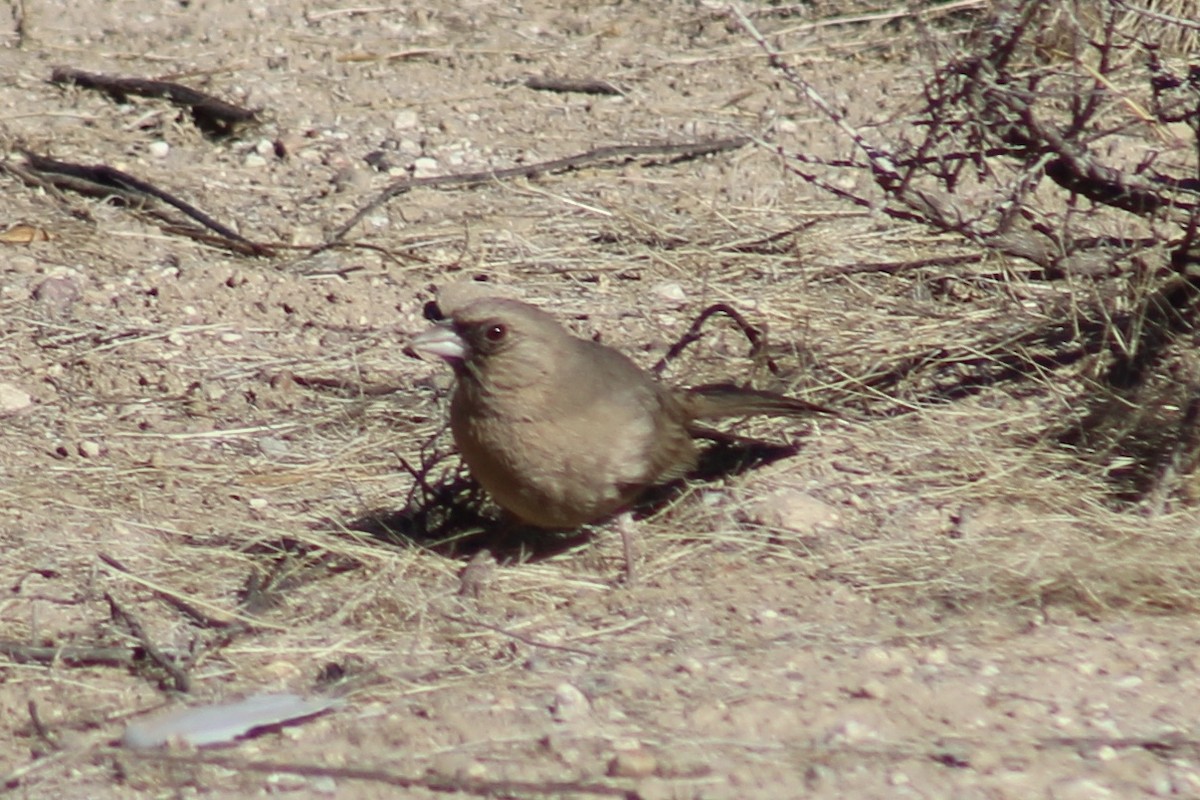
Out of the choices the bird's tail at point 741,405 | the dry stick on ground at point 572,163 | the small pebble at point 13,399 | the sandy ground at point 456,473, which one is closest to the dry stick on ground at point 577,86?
the sandy ground at point 456,473

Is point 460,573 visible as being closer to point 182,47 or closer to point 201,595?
point 201,595

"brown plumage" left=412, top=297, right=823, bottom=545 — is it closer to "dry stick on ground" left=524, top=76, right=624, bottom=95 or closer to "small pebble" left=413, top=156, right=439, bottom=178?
"small pebble" left=413, top=156, right=439, bottom=178

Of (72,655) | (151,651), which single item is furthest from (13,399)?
(151,651)

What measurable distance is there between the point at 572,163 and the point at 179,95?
1789 millimetres

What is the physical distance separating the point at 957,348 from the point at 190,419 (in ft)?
8.00

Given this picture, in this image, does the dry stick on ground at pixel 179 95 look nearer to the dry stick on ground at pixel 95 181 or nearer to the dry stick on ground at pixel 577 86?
the dry stick on ground at pixel 95 181

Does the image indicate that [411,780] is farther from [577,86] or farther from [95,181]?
[577,86]

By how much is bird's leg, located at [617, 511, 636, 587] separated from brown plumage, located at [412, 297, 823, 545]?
49mm

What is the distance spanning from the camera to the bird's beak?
4.68m

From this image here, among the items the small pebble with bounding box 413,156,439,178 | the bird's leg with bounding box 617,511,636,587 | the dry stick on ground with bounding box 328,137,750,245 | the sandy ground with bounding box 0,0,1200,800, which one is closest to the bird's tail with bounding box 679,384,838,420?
the sandy ground with bounding box 0,0,1200,800

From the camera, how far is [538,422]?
185 inches

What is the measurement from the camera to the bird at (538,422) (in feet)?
15.3

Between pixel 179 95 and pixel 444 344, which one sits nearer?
pixel 444 344

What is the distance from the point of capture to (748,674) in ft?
13.1
